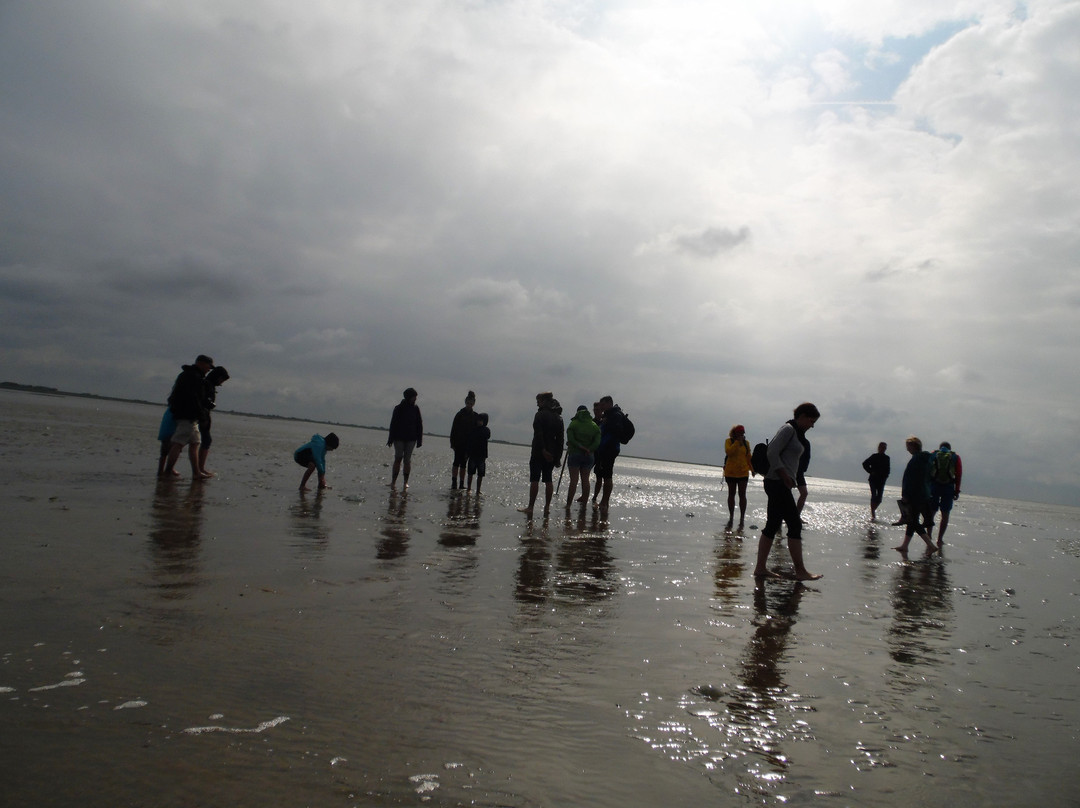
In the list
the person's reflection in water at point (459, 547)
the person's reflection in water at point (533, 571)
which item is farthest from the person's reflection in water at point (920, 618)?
the person's reflection in water at point (459, 547)

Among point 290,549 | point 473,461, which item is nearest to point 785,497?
point 290,549

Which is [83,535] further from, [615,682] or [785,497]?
[785,497]

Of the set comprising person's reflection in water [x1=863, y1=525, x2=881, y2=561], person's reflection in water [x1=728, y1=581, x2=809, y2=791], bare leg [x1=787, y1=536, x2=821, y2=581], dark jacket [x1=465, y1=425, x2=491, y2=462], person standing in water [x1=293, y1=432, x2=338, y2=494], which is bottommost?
person's reflection in water [x1=863, y1=525, x2=881, y2=561]

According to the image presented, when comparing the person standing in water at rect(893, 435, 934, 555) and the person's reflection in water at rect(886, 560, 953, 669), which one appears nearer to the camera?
the person's reflection in water at rect(886, 560, 953, 669)

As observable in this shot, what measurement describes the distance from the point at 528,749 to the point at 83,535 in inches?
211

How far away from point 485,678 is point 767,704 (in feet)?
4.75

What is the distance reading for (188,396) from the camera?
11789 millimetres

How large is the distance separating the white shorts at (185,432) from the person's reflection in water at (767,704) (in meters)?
10.2

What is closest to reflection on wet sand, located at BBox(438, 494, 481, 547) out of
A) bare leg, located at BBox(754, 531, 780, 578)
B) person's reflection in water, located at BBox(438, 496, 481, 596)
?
person's reflection in water, located at BBox(438, 496, 481, 596)

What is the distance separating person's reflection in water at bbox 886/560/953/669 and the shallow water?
37mm

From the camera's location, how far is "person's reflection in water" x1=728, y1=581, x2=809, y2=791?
2.86m

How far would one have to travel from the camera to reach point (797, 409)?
8.08m

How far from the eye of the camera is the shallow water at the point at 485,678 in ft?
8.18

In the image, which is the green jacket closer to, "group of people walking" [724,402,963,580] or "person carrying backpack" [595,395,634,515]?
"person carrying backpack" [595,395,634,515]
